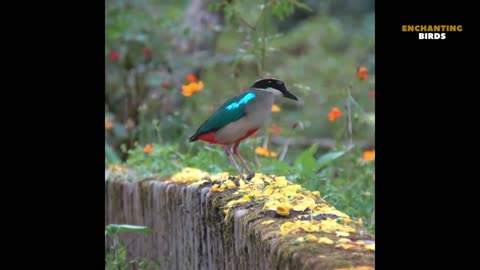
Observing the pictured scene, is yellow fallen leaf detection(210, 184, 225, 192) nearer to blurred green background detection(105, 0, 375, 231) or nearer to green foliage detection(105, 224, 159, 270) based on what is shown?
green foliage detection(105, 224, 159, 270)

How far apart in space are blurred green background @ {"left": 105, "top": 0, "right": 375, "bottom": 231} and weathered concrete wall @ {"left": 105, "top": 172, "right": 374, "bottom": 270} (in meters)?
0.37

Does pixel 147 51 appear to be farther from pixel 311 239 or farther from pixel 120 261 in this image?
pixel 311 239

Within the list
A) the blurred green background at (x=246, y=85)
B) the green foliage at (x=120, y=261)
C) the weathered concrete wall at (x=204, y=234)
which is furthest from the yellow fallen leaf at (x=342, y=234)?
the green foliage at (x=120, y=261)

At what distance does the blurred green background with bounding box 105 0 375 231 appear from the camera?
668cm

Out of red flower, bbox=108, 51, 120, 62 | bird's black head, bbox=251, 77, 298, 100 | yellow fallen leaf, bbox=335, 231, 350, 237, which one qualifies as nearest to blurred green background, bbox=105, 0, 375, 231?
red flower, bbox=108, 51, 120, 62

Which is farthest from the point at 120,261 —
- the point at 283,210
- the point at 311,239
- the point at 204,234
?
the point at 311,239

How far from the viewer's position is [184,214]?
5.21 m

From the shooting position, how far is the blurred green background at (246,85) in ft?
21.9

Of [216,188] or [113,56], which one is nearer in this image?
[216,188]

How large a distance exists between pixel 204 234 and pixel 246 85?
7494mm

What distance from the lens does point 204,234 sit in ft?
15.6

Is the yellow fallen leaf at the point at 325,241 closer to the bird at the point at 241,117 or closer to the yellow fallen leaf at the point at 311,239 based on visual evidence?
the yellow fallen leaf at the point at 311,239

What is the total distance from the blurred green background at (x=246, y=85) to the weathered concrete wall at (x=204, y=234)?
0.37 metres

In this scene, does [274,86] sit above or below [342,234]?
→ above
